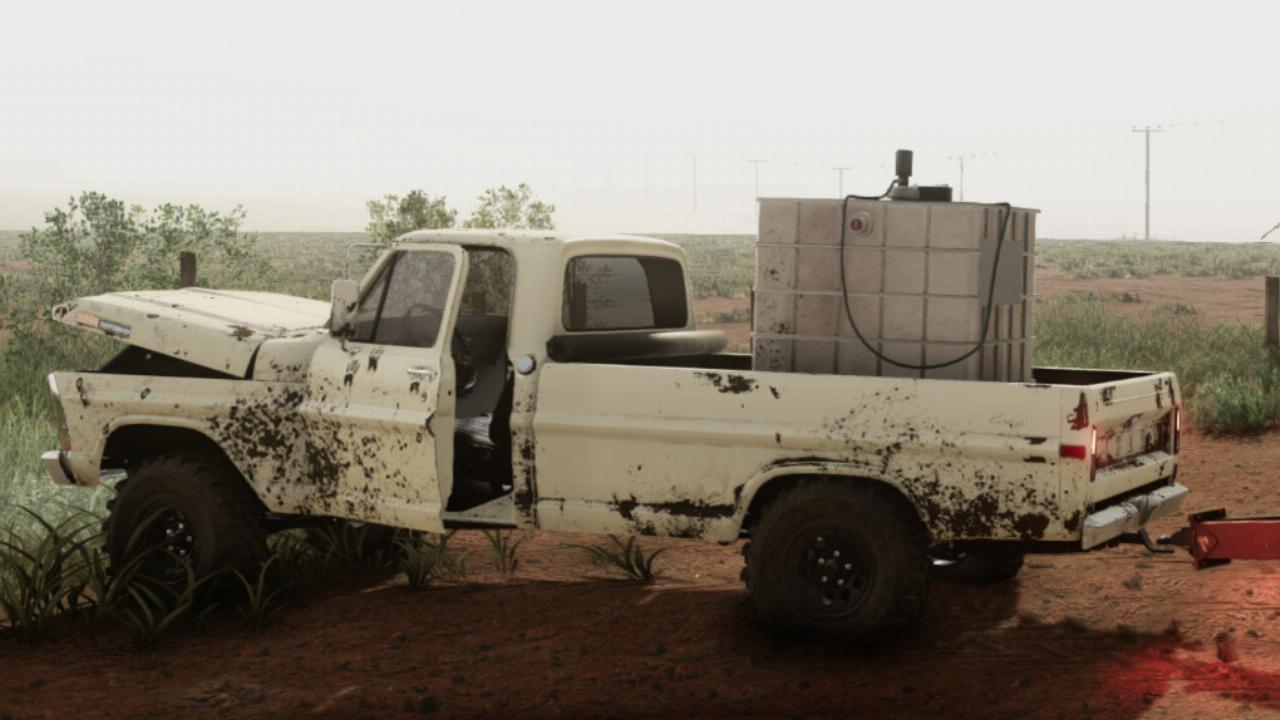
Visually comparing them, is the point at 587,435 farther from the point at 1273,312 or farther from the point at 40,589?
the point at 1273,312

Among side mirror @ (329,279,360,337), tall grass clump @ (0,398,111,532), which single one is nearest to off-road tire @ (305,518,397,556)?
side mirror @ (329,279,360,337)

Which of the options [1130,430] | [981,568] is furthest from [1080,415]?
[981,568]

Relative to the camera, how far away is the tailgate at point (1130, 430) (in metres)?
6.61

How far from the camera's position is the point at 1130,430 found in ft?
23.6

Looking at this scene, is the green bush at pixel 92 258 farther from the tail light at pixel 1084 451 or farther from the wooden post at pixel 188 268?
the tail light at pixel 1084 451

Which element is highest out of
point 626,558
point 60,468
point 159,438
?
point 159,438

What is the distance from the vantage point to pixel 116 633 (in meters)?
8.00

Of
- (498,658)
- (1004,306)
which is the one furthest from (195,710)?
(1004,306)

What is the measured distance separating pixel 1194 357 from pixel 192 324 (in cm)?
1441

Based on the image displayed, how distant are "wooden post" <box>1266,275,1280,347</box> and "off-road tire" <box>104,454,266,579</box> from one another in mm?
13908

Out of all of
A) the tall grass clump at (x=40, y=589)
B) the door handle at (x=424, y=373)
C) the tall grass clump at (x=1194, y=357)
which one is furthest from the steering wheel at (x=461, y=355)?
the tall grass clump at (x=1194, y=357)

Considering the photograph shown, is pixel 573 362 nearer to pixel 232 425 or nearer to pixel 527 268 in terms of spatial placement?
pixel 527 268

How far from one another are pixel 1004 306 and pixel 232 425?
401 cm

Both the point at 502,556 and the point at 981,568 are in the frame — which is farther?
the point at 502,556
